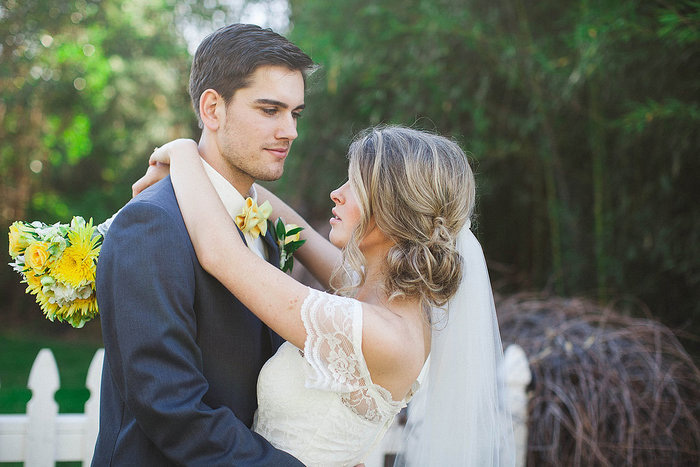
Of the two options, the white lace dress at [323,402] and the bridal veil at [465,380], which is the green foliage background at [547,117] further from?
the white lace dress at [323,402]

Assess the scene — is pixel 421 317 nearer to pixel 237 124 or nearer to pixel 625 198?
pixel 237 124

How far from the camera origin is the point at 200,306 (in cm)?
163

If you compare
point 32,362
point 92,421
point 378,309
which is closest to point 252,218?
point 378,309

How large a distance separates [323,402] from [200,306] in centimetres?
43

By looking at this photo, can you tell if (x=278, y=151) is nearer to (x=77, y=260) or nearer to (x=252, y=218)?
(x=252, y=218)

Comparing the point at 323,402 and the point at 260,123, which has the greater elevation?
the point at 260,123

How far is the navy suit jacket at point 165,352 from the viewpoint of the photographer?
145cm

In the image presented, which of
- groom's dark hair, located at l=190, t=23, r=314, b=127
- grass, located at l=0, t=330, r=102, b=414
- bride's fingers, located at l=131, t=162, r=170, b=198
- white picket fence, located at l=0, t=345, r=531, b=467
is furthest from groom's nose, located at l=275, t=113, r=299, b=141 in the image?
grass, located at l=0, t=330, r=102, b=414

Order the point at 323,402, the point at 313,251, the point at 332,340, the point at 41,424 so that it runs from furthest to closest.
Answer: the point at 41,424, the point at 313,251, the point at 323,402, the point at 332,340

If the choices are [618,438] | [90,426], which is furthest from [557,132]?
[90,426]

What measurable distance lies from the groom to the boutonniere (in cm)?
15

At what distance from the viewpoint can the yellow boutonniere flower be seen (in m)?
1.84

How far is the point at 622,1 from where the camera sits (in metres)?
3.51

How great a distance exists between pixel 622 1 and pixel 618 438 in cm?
237
